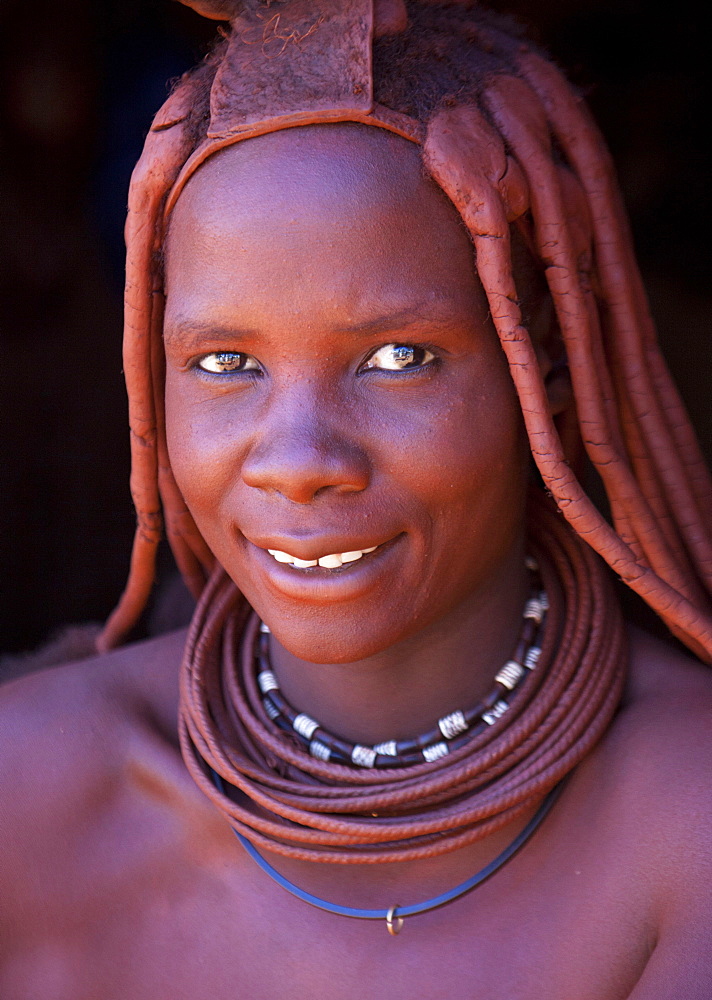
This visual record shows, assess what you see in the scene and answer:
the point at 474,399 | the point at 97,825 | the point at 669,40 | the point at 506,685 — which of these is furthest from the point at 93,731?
the point at 669,40

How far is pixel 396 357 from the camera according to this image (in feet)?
5.01

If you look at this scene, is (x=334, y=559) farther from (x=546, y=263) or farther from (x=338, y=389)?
(x=546, y=263)

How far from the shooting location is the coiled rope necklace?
161 cm

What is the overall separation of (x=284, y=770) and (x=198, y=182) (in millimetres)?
942

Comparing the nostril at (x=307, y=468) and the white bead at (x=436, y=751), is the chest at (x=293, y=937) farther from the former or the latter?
the nostril at (x=307, y=468)

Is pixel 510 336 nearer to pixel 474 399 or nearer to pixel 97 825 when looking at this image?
pixel 474 399

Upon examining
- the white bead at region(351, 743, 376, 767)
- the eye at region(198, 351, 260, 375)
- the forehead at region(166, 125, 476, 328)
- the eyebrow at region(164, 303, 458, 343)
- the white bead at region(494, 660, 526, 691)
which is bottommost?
the white bead at region(351, 743, 376, 767)

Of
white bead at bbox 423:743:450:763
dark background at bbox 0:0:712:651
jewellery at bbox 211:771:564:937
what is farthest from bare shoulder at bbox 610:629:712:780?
dark background at bbox 0:0:712:651

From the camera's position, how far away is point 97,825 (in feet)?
6.15

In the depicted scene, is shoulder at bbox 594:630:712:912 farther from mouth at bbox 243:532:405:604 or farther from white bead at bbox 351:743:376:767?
mouth at bbox 243:532:405:604

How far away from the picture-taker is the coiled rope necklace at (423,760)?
63.4 inches

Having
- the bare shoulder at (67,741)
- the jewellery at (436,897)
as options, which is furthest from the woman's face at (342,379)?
the bare shoulder at (67,741)

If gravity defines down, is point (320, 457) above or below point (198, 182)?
below

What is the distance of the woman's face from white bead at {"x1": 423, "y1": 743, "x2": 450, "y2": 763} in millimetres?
230
